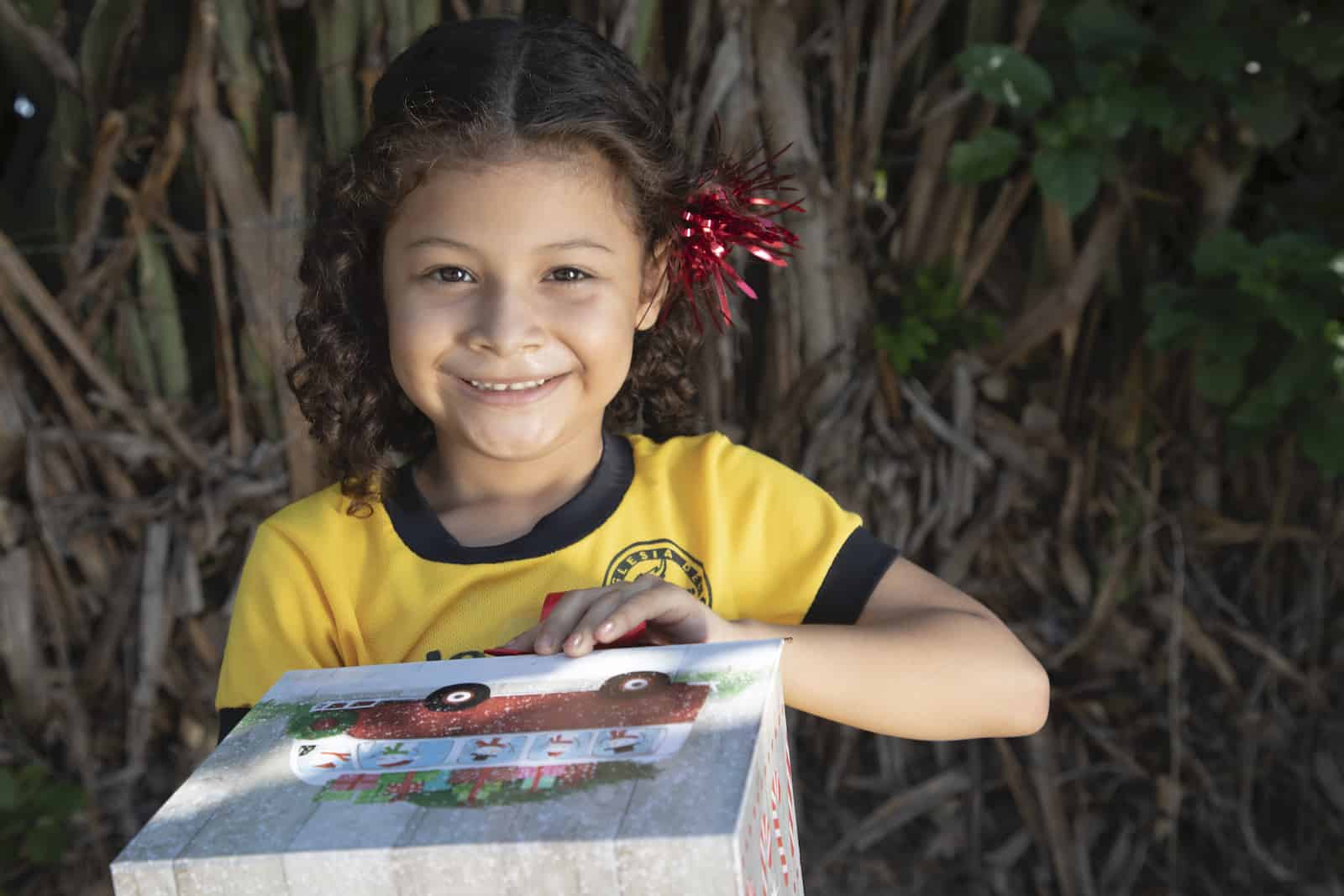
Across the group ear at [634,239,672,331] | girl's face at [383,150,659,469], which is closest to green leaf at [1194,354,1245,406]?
ear at [634,239,672,331]

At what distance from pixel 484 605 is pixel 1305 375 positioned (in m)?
1.19

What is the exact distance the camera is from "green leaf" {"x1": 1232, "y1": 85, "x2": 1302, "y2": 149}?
1801mm

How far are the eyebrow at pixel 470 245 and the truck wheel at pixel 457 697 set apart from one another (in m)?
0.40

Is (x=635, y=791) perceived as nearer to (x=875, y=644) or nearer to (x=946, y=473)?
(x=875, y=644)

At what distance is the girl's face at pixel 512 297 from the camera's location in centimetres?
112

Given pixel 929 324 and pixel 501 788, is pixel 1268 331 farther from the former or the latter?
pixel 501 788

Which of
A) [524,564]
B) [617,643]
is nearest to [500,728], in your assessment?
[617,643]

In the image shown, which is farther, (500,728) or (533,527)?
(533,527)

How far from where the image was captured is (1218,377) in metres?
1.84

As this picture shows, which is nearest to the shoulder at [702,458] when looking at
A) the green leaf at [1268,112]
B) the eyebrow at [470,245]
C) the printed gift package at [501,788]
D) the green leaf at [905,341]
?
the eyebrow at [470,245]

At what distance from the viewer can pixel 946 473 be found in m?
2.09

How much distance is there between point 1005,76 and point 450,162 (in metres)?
0.94

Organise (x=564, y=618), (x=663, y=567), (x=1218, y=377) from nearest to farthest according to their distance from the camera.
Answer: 1. (x=564, y=618)
2. (x=663, y=567)
3. (x=1218, y=377)

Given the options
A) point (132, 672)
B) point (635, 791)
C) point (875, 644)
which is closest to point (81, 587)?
point (132, 672)
